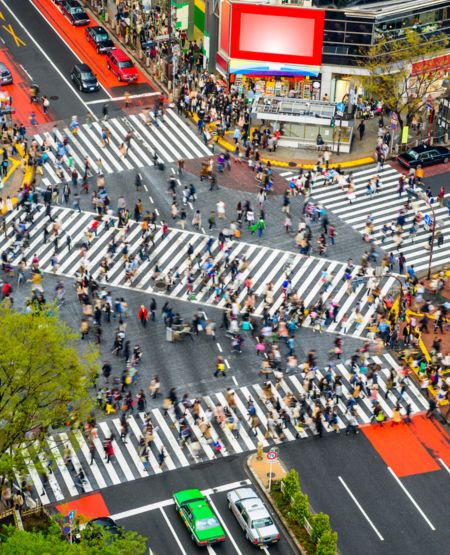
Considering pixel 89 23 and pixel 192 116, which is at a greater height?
pixel 89 23

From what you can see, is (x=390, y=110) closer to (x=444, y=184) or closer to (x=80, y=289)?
(x=444, y=184)

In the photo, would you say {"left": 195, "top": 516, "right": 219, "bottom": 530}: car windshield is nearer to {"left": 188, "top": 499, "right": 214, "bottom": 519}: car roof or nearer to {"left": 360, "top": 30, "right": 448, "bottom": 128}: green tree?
{"left": 188, "top": 499, "right": 214, "bottom": 519}: car roof

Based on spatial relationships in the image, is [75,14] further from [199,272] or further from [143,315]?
[143,315]

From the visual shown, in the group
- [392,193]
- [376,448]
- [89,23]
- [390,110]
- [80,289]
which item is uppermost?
[89,23]

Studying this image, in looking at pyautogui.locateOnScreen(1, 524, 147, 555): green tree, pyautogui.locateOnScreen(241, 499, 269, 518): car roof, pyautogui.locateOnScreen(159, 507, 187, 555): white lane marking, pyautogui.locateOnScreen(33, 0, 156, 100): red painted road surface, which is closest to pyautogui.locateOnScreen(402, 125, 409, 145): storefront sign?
pyautogui.locateOnScreen(33, 0, 156, 100): red painted road surface

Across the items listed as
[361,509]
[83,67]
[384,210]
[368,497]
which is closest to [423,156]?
[384,210]

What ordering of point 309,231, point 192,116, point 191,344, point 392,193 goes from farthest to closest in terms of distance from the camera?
1. point 192,116
2. point 392,193
3. point 309,231
4. point 191,344

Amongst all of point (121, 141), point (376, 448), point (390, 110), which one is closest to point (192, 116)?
point (121, 141)

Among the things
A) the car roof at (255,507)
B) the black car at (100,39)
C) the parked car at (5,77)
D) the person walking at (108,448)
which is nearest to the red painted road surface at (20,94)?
the parked car at (5,77)

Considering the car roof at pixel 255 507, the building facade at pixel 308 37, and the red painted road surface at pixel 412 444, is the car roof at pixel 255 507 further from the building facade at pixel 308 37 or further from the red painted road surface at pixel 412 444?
the building facade at pixel 308 37
